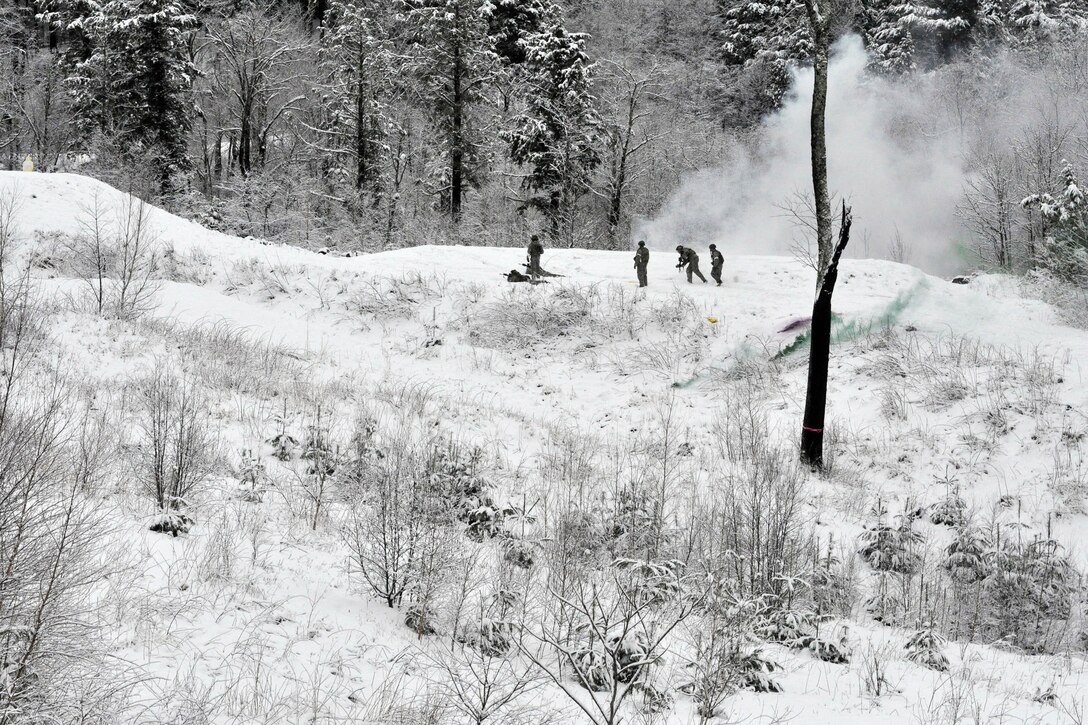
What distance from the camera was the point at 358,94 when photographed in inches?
1205

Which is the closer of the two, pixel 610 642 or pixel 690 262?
pixel 610 642

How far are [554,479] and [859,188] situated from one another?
2053cm

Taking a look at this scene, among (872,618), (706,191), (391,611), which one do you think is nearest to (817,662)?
(872,618)

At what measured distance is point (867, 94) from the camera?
30.9 meters

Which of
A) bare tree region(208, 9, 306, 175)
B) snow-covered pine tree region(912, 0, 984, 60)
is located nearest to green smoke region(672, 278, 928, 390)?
snow-covered pine tree region(912, 0, 984, 60)

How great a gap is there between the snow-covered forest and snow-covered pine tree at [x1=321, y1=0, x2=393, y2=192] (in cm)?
17

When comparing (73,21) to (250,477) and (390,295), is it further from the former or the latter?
(250,477)

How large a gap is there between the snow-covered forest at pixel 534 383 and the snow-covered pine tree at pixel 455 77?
0.55 ft

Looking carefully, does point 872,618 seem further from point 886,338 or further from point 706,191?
point 706,191

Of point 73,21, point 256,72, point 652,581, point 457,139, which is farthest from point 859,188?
point 73,21

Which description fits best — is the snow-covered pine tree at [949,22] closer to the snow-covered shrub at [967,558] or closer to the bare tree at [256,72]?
the bare tree at [256,72]

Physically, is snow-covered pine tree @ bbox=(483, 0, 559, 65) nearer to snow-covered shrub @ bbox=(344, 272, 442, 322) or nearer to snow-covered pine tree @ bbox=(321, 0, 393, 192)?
snow-covered pine tree @ bbox=(321, 0, 393, 192)

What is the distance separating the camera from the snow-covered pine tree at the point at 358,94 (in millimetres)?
29922

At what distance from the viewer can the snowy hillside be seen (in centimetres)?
446
